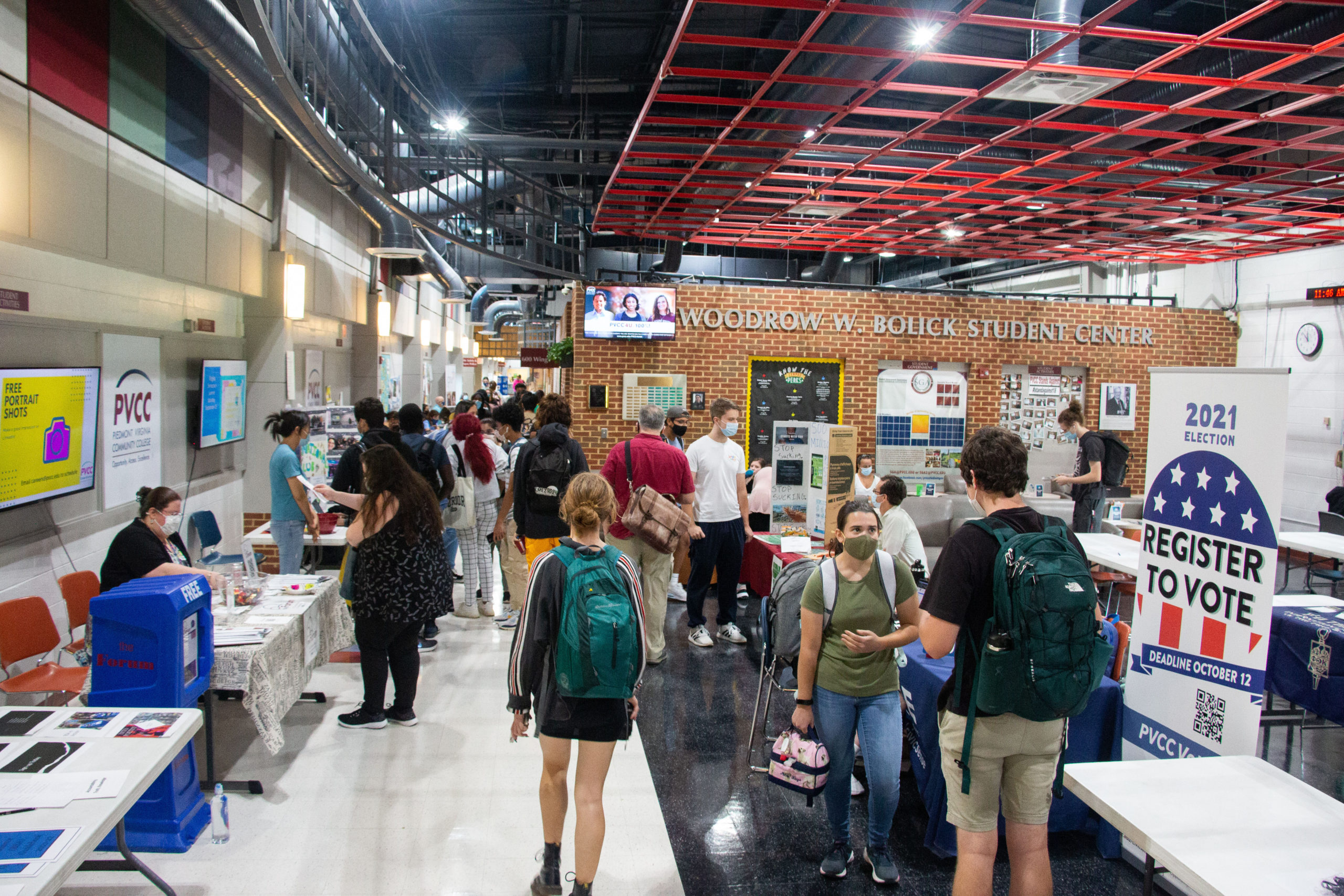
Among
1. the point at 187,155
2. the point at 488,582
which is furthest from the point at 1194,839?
the point at 187,155

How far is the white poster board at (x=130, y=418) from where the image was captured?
504 centimetres

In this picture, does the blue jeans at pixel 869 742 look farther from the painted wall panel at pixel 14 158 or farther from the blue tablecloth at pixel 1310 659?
the painted wall panel at pixel 14 158

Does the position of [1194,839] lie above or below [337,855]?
above

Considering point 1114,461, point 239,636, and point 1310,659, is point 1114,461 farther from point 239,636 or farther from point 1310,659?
point 239,636

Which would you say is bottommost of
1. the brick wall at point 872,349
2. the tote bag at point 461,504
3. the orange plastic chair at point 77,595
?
the orange plastic chair at point 77,595

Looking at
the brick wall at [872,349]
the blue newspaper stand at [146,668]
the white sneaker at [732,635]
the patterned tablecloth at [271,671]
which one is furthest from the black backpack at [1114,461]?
the blue newspaper stand at [146,668]

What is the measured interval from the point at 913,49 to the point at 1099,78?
1102 millimetres

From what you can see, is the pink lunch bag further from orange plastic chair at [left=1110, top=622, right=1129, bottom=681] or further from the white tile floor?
orange plastic chair at [left=1110, top=622, right=1129, bottom=681]

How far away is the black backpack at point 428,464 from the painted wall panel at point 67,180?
2174 millimetres

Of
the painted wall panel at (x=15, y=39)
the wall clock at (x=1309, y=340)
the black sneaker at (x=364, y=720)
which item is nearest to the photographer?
the painted wall panel at (x=15, y=39)

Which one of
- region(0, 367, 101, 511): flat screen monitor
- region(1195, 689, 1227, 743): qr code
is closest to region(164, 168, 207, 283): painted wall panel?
region(0, 367, 101, 511): flat screen monitor

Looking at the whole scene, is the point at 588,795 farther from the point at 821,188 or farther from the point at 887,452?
the point at 887,452

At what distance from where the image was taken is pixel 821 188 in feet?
22.1

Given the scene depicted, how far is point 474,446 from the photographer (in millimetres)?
5902
